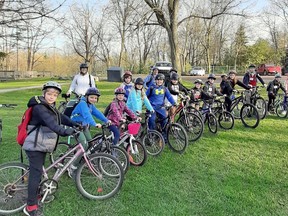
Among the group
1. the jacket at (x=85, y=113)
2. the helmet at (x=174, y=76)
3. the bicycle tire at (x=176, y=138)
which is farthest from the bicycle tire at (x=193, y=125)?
the jacket at (x=85, y=113)

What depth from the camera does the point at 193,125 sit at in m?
6.69

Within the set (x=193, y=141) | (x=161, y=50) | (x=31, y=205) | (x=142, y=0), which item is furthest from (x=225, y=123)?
(x=161, y=50)

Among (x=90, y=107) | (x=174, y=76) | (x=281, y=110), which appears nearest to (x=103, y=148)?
(x=90, y=107)

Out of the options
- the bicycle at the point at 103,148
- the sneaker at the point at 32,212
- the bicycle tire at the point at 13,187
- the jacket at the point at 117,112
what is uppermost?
the jacket at the point at 117,112

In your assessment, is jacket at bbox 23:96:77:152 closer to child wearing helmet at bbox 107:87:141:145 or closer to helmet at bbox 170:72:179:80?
child wearing helmet at bbox 107:87:141:145

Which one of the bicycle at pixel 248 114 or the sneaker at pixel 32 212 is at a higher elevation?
the bicycle at pixel 248 114

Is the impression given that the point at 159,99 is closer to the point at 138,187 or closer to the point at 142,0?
the point at 138,187

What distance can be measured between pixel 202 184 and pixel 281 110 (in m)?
6.66

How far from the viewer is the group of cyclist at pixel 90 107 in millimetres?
3287

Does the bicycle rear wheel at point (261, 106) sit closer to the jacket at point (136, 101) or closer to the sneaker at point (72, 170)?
the jacket at point (136, 101)

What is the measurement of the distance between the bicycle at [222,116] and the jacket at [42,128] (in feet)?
17.0

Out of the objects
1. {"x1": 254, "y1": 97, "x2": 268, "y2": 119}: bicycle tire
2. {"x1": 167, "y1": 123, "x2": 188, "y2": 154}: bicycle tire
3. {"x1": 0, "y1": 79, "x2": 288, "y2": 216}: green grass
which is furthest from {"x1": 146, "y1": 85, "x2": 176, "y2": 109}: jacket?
{"x1": 254, "y1": 97, "x2": 268, "y2": 119}: bicycle tire

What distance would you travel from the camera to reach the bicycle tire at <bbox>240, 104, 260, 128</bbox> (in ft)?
26.5

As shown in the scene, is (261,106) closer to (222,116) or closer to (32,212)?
(222,116)
